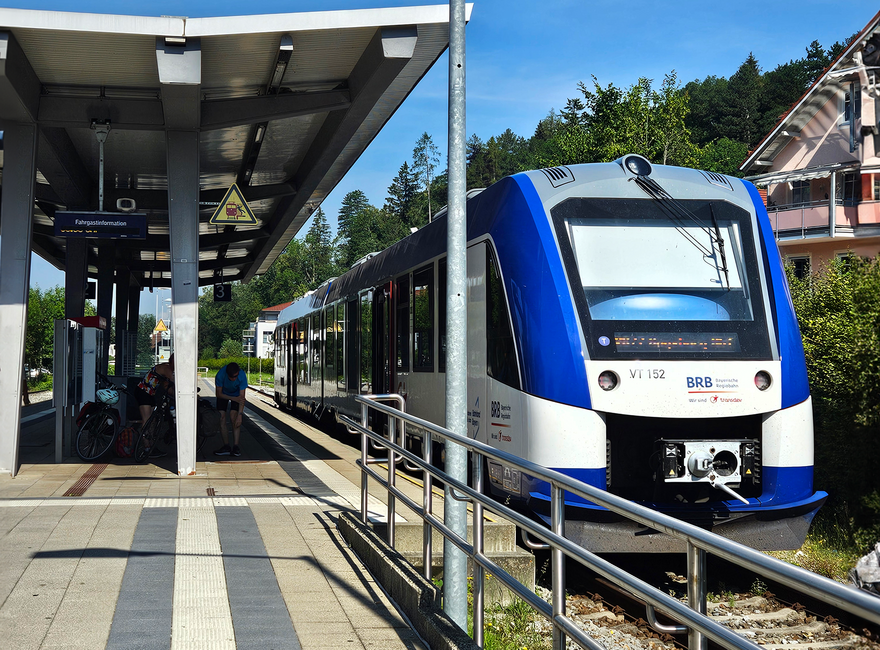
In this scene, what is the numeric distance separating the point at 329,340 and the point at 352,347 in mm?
3043

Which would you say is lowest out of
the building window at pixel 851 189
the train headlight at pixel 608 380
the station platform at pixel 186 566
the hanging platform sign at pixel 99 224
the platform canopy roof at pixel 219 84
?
the station platform at pixel 186 566

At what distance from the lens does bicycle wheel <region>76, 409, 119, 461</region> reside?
1336 cm

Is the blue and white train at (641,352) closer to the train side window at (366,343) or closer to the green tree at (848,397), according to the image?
the green tree at (848,397)

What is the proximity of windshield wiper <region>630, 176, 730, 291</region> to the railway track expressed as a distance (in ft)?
9.09

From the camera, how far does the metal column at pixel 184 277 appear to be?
12.0m

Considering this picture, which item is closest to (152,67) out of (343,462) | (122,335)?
(343,462)

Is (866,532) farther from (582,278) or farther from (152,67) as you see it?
(152,67)

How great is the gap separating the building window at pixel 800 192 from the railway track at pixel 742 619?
33795 mm

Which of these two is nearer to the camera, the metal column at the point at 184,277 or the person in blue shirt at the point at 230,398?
the metal column at the point at 184,277

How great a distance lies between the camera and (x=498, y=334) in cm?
830

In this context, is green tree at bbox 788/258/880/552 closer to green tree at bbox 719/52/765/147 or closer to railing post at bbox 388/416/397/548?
railing post at bbox 388/416/397/548

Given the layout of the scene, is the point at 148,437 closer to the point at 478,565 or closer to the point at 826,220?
the point at 478,565

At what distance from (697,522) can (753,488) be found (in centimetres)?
57

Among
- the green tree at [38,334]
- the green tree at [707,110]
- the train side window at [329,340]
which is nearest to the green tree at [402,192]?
the green tree at [707,110]
